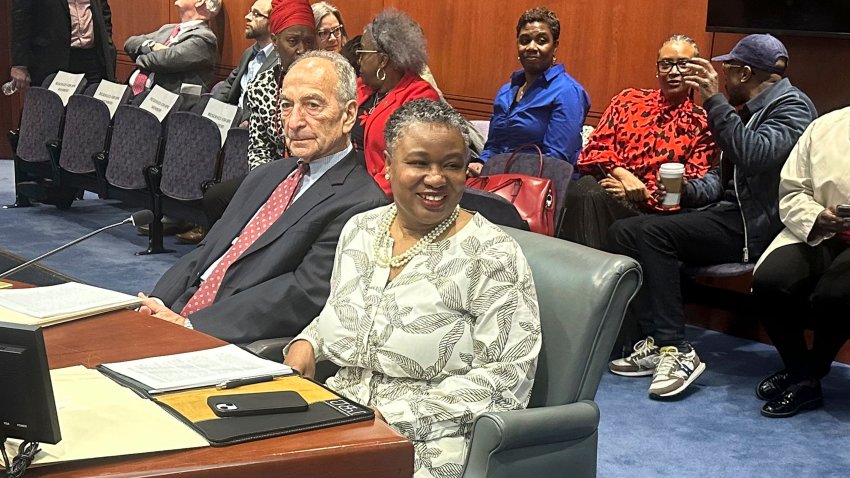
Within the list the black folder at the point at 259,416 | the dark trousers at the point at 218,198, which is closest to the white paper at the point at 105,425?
the black folder at the point at 259,416

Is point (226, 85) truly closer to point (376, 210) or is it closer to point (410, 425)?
point (376, 210)

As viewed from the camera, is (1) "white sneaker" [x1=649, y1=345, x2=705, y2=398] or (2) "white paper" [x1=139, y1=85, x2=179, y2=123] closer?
(1) "white sneaker" [x1=649, y1=345, x2=705, y2=398]

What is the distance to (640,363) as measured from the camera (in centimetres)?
449

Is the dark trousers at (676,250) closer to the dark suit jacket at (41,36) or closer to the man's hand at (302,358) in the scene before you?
the man's hand at (302,358)

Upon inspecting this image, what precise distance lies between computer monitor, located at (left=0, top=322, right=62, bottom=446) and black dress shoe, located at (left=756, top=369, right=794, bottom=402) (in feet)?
10.7

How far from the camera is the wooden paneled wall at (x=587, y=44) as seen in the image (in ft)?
16.0

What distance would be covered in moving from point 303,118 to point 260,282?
499mm

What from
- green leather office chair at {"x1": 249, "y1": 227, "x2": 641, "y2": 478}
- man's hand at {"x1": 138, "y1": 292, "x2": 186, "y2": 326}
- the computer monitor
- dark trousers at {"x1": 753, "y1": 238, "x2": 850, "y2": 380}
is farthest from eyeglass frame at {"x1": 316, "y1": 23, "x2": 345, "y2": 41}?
the computer monitor

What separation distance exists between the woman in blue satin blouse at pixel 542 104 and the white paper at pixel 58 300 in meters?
2.83

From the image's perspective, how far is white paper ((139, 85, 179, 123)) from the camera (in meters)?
6.60

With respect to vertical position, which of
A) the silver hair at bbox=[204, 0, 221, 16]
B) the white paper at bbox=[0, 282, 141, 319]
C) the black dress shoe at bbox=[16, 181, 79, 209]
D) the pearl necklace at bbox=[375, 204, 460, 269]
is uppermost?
the silver hair at bbox=[204, 0, 221, 16]

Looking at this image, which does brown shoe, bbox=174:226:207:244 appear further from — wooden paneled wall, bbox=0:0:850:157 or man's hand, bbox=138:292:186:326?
man's hand, bbox=138:292:186:326

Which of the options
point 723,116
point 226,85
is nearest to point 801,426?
point 723,116

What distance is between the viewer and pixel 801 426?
3947 mm
